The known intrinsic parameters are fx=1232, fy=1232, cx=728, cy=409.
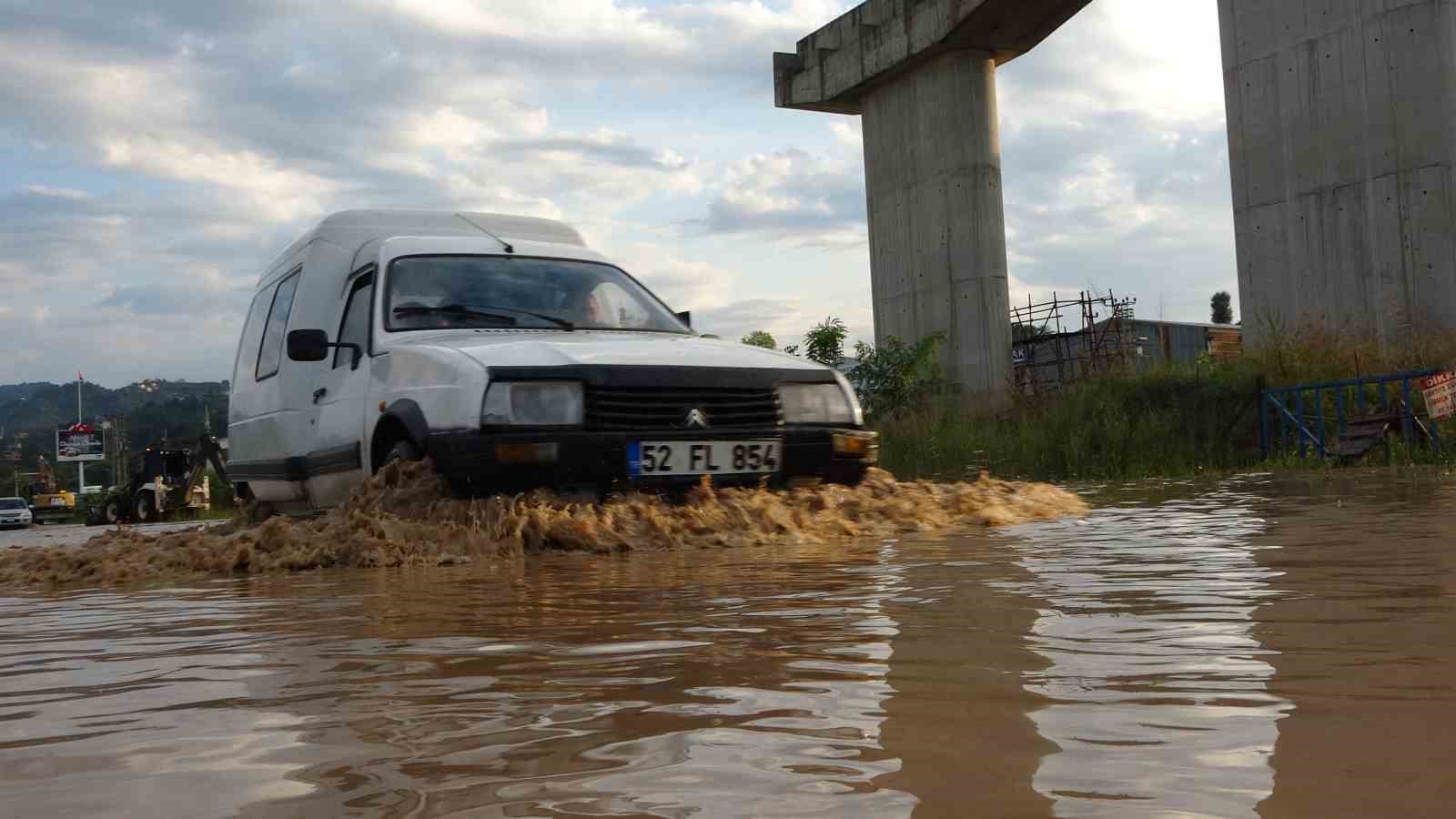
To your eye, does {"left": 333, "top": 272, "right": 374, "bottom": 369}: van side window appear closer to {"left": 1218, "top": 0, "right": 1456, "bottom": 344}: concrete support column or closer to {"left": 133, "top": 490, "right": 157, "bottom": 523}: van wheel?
{"left": 1218, "top": 0, "right": 1456, "bottom": 344}: concrete support column

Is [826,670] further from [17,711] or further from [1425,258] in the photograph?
[1425,258]

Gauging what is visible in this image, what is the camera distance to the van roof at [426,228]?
6.83 metres

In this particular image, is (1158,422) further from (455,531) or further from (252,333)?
(455,531)

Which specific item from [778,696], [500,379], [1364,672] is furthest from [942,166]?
[778,696]

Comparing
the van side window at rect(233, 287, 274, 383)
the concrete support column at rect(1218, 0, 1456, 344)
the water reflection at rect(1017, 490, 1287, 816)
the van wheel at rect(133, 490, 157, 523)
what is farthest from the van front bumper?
the van wheel at rect(133, 490, 157, 523)

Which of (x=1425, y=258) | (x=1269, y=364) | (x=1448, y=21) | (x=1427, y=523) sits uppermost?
(x=1448, y=21)

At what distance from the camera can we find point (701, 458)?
4996 mm

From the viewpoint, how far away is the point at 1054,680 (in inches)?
65.5

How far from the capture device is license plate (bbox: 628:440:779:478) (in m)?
4.86

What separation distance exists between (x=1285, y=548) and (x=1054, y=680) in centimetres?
226

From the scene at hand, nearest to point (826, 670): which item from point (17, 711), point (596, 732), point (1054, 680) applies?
point (1054, 680)

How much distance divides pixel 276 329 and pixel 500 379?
307 cm

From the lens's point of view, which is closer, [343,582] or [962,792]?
[962,792]

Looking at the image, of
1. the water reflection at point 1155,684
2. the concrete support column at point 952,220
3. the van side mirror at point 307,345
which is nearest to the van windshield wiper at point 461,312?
the van side mirror at point 307,345
